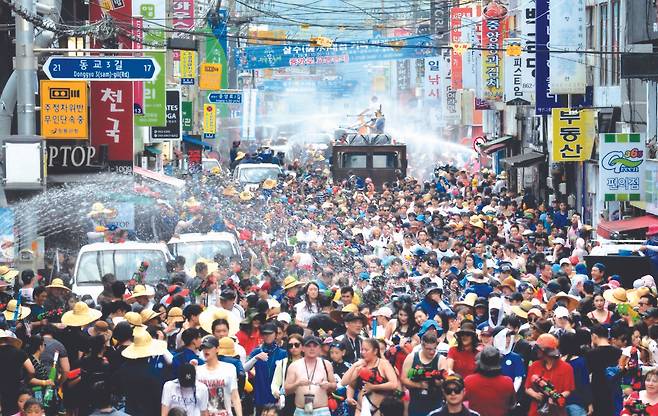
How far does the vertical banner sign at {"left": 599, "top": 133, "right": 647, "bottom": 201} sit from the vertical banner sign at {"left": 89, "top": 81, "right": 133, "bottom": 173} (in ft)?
28.2

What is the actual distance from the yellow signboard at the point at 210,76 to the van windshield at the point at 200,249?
95.1 ft

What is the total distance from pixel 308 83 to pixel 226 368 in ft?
424

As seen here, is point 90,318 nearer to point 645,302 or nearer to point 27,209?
point 645,302

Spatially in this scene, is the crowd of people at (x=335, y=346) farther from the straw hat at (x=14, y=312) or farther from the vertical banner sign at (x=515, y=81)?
the vertical banner sign at (x=515, y=81)

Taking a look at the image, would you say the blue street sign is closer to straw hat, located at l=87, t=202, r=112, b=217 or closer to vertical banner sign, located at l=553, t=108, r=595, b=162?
straw hat, located at l=87, t=202, r=112, b=217

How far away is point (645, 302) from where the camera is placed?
15516mm

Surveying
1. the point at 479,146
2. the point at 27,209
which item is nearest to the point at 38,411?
the point at 27,209

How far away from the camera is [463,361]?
483 inches

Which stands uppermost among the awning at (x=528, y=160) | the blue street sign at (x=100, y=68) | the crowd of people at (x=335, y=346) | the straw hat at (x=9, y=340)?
the blue street sign at (x=100, y=68)

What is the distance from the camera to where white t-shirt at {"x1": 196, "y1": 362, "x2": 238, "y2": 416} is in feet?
38.0

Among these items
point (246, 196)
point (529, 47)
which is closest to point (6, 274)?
point (246, 196)

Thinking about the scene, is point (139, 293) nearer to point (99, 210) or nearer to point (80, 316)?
point (80, 316)

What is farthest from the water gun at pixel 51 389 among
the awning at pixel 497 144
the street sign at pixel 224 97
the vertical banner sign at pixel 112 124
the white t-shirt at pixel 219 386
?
the street sign at pixel 224 97

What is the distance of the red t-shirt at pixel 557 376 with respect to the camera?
12047mm
